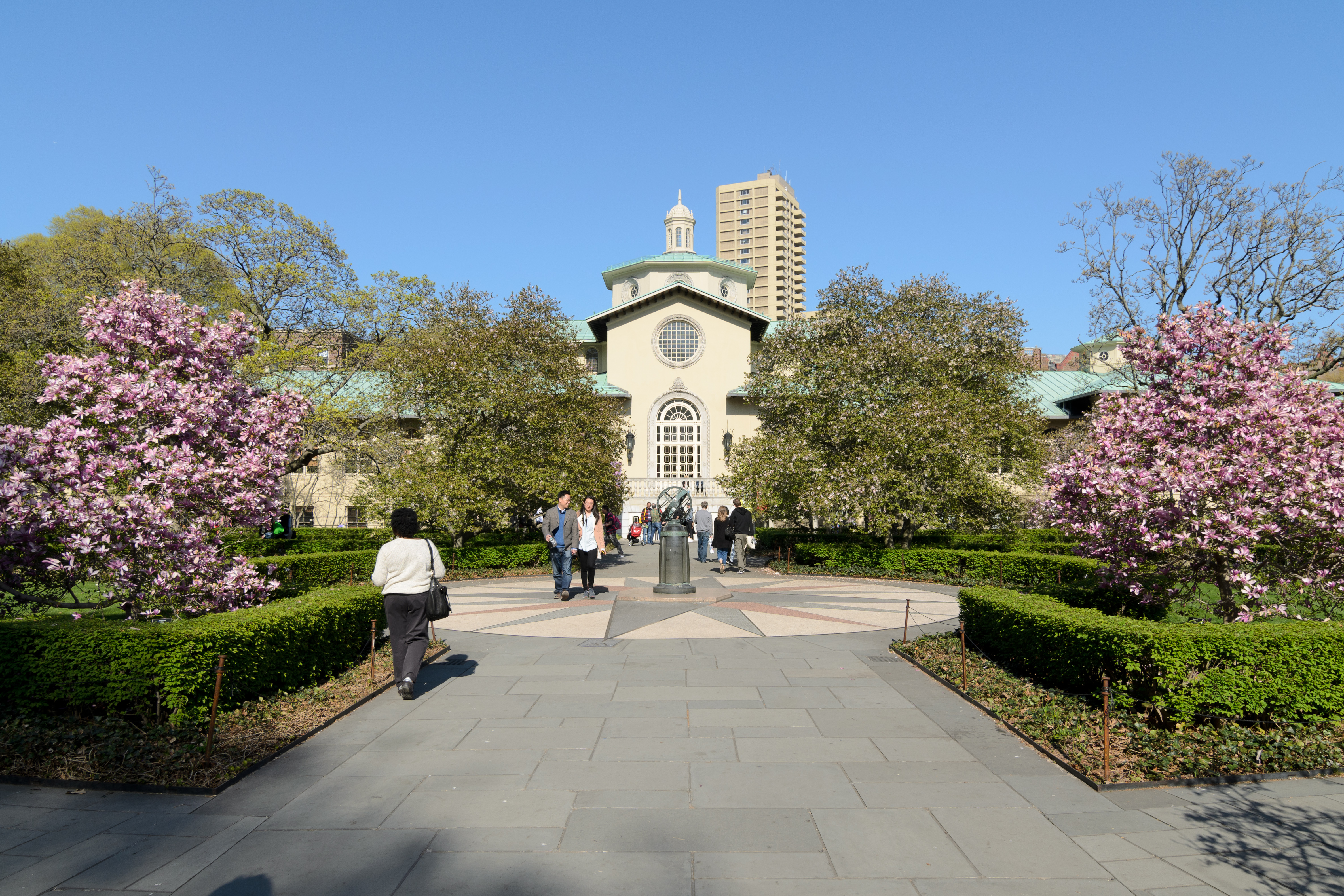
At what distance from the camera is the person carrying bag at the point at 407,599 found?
7.31 m

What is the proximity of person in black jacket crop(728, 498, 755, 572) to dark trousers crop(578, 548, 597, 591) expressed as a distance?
18.9 feet

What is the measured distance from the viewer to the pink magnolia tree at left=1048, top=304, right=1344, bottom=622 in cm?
722

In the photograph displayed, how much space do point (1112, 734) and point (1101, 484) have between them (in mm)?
2953

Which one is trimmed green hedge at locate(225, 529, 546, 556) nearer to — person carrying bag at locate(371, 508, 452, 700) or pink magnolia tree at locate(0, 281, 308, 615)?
pink magnolia tree at locate(0, 281, 308, 615)

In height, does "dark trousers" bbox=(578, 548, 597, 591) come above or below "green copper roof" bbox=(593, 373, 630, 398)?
below

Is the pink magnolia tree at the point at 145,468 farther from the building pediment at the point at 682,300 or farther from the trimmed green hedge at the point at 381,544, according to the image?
the building pediment at the point at 682,300

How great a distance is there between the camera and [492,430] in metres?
19.9

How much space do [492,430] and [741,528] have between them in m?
6.94

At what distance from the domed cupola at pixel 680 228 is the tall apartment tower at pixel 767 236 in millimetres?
81152

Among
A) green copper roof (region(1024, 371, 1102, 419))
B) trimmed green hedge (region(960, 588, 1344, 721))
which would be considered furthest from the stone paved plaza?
green copper roof (region(1024, 371, 1102, 419))

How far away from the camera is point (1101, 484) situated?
789 centimetres

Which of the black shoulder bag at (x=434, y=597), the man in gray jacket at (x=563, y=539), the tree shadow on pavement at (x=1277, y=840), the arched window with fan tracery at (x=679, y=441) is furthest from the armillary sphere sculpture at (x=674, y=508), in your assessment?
the arched window with fan tracery at (x=679, y=441)

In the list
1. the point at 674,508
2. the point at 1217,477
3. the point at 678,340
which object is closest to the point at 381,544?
the point at 674,508

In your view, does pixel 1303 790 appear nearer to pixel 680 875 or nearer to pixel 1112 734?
pixel 1112 734
